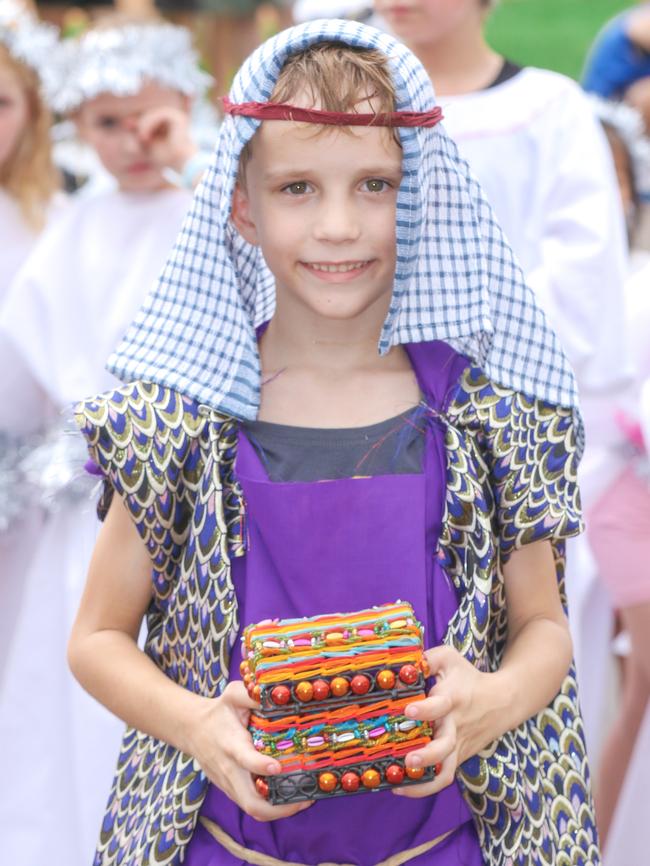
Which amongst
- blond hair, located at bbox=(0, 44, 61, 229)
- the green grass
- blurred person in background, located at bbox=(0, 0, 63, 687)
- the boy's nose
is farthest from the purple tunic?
the green grass

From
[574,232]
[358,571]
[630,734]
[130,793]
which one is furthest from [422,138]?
[630,734]

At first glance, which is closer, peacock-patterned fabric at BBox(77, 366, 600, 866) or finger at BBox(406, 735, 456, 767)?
finger at BBox(406, 735, 456, 767)

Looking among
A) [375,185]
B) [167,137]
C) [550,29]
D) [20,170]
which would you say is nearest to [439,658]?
[375,185]

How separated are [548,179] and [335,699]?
2085 mm

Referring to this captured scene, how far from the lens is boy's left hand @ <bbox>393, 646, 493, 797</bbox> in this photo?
1.79m

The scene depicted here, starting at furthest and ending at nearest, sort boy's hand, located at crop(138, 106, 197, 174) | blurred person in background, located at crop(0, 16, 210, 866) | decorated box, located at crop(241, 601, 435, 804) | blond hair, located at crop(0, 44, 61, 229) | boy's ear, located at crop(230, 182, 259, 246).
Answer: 1. blond hair, located at crop(0, 44, 61, 229)
2. boy's hand, located at crop(138, 106, 197, 174)
3. blurred person in background, located at crop(0, 16, 210, 866)
4. boy's ear, located at crop(230, 182, 259, 246)
5. decorated box, located at crop(241, 601, 435, 804)

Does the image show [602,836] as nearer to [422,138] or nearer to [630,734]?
[630,734]

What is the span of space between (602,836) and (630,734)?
0.88ft

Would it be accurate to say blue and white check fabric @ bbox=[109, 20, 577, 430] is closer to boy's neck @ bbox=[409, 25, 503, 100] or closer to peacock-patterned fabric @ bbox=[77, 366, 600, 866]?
→ peacock-patterned fabric @ bbox=[77, 366, 600, 866]

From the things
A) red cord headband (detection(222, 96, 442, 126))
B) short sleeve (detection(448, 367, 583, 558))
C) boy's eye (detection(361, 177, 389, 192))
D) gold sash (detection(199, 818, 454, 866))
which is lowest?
gold sash (detection(199, 818, 454, 866))

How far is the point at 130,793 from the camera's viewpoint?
2154 mm

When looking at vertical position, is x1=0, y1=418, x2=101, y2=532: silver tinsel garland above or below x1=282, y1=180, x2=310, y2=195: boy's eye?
below

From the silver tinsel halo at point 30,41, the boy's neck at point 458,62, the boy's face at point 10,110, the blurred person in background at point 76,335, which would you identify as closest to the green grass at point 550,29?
the silver tinsel halo at point 30,41

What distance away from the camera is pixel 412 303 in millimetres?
2156
